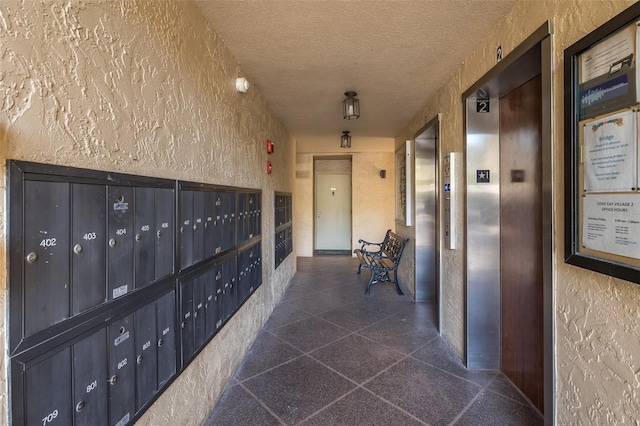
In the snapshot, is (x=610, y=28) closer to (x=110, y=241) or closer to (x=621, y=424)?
(x=621, y=424)

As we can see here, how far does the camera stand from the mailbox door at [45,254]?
718 millimetres

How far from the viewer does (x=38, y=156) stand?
754 millimetres

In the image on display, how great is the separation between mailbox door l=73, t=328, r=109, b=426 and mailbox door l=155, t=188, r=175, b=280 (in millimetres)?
Answer: 330

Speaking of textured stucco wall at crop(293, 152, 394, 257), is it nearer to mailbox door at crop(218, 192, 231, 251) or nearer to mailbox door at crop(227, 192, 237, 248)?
mailbox door at crop(227, 192, 237, 248)

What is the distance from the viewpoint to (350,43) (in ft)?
6.40

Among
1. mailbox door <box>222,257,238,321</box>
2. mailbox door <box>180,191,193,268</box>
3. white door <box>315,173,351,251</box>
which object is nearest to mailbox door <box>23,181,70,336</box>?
mailbox door <box>180,191,193,268</box>

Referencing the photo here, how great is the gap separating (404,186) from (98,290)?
3801 mm

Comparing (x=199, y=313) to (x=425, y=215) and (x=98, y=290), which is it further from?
(x=425, y=215)

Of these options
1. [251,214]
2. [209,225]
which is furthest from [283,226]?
[209,225]

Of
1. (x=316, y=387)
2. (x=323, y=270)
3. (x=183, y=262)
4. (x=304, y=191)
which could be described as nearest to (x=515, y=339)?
(x=316, y=387)

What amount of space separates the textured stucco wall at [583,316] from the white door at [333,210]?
17.2ft

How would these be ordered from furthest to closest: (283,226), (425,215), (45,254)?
(283,226) < (425,215) < (45,254)

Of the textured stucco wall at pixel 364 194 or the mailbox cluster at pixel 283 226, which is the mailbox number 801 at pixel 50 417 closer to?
the mailbox cluster at pixel 283 226

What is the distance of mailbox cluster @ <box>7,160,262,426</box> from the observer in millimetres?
716
